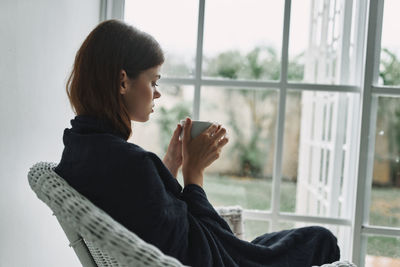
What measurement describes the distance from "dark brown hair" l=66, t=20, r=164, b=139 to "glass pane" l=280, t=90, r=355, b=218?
89 centimetres

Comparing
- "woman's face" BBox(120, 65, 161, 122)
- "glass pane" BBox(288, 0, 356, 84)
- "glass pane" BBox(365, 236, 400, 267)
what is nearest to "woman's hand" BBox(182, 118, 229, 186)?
"woman's face" BBox(120, 65, 161, 122)

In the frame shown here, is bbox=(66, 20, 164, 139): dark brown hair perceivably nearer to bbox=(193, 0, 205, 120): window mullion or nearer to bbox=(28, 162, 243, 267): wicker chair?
bbox=(28, 162, 243, 267): wicker chair

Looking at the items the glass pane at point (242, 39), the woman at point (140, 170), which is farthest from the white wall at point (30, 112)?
the glass pane at point (242, 39)

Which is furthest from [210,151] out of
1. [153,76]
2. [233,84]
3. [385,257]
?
[385,257]

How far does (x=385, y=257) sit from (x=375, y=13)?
102 centimetres

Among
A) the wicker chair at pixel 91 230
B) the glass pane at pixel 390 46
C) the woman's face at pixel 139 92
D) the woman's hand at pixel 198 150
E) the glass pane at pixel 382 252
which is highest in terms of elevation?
the glass pane at pixel 390 46

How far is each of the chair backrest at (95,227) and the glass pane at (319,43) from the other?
117cm

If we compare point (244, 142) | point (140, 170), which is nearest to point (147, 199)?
point (140, 170)

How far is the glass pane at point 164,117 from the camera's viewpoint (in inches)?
70.5

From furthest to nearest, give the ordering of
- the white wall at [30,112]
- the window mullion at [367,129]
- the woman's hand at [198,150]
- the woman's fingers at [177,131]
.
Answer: the window mullion at [367,129]
the woman's fingers at [177,131]
the woman's hand at [198,150]
the white wall at [30,112]

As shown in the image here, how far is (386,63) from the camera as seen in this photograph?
5.56 feet

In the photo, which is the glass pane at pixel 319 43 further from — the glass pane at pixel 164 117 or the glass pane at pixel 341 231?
the glass pane at pixel 341 231

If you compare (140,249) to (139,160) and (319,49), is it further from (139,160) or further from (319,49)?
(319,49)

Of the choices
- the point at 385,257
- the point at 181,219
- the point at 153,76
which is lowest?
the point at 385,257
